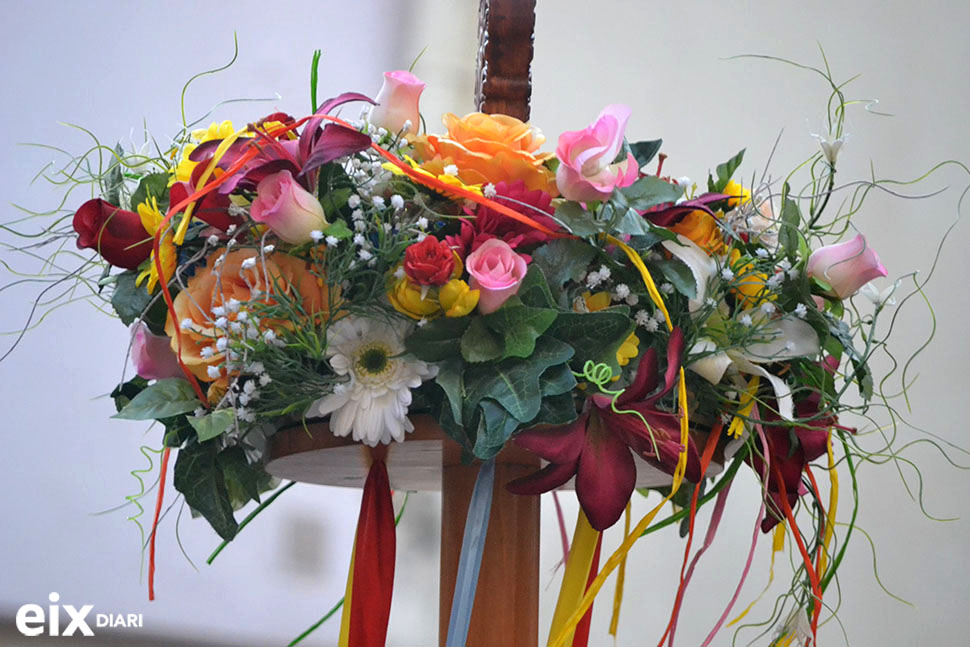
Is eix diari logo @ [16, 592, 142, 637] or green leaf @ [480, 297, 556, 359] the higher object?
eix diari logo @ [16, 592, 142, 637]

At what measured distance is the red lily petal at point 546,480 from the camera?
1.85 feet

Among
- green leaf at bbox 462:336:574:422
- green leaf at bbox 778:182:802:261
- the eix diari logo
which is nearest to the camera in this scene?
green leaf at bbox 462:336:574:422

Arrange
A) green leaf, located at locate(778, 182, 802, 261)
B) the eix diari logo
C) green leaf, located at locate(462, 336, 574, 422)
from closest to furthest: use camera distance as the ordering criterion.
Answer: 1. green leaf, located at locate(462, 336, 574, 422)
2. green leaf, located at locate(778, 182, 802, 261)
3. the eix diari logo

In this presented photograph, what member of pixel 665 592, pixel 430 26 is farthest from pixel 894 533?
pixel 430 26

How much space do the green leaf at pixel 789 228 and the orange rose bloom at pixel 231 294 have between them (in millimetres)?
282

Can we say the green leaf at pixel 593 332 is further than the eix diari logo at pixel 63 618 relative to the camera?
No

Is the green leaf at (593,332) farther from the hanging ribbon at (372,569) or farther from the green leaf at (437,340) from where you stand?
the hanging ribbon at (372,569)

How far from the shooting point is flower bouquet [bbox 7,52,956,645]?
0.56 m

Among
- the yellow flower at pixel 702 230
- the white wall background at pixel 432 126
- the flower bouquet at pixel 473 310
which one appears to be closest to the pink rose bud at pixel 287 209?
the flower bouquet at pixel 473 310

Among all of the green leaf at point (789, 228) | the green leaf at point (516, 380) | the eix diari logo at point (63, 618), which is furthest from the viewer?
the eix diari logo at point (63, 618)

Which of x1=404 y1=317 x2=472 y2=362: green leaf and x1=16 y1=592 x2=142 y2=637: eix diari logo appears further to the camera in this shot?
x1=16 y1=592 x2=142 y2=637: eix diari logo

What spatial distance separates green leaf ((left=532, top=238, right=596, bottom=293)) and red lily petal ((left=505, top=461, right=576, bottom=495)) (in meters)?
0.10

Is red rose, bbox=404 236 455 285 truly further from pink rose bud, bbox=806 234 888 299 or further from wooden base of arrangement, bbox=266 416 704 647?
pink rose bud, bbox=806 234 888 299

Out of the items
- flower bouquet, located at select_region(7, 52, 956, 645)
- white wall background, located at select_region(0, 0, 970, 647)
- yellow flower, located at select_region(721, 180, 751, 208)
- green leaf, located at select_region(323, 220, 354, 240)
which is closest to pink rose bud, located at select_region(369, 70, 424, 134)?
flower bouquet, located at select_region(7, 52, 956, 645)
